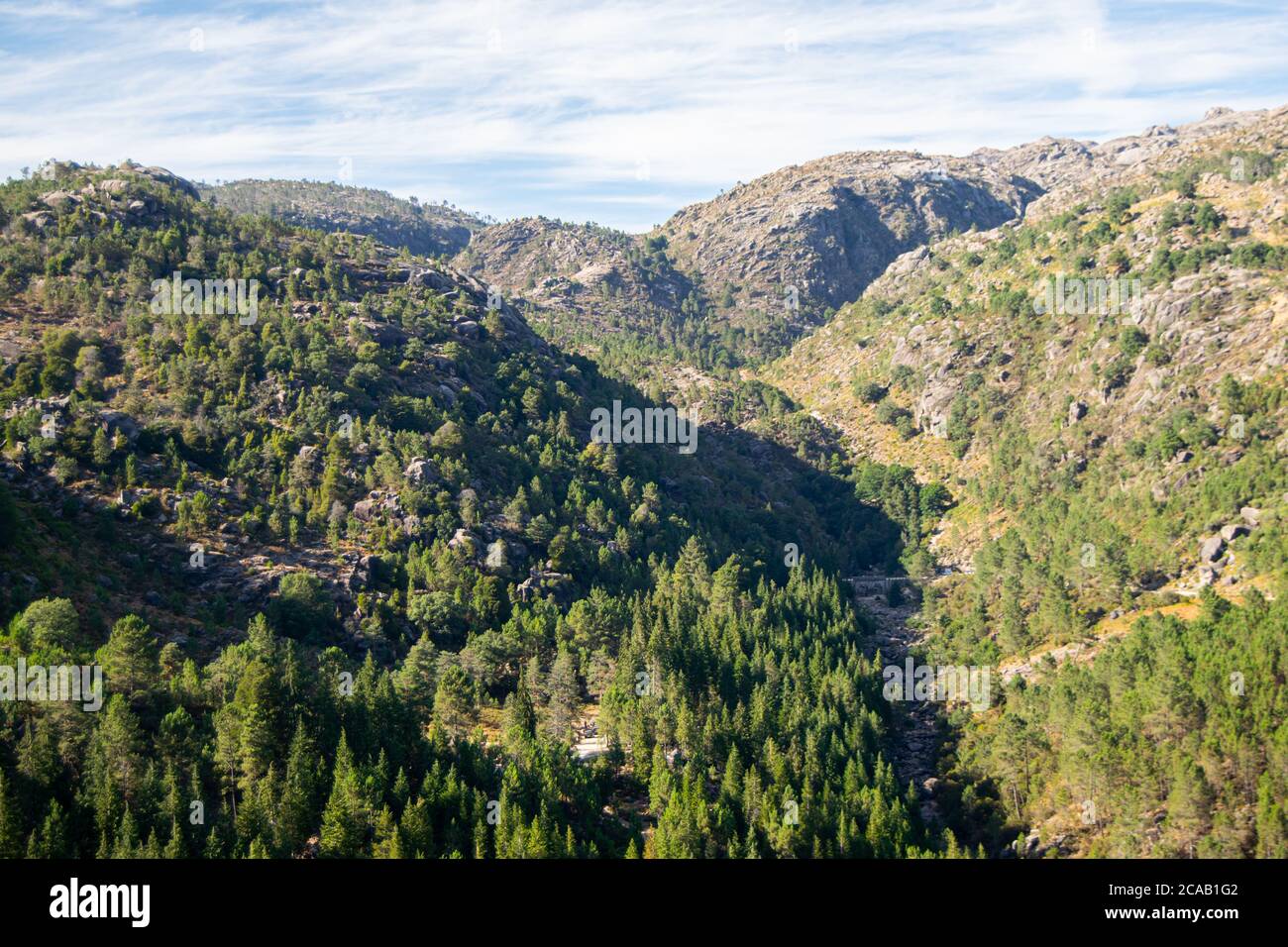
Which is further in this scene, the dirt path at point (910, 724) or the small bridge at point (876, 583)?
the small bridge at point (876, 583)

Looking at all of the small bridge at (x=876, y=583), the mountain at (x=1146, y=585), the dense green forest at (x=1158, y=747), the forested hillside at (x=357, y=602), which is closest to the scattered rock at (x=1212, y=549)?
the mountain at (x=1146, y=585)

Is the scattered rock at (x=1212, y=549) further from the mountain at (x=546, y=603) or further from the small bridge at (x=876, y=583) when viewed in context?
the small bridge at (x=876, y=583)

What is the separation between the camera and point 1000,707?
122625 mm

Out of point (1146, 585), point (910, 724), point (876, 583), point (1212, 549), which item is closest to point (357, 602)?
point (910, 724)

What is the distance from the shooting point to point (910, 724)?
128 metres

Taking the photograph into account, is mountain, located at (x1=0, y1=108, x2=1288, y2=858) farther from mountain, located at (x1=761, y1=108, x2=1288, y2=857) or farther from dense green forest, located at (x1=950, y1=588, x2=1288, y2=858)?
mountain, located at (x1=761, y1=108, x2=1288, y2=857)

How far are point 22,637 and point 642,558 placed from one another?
315 ft

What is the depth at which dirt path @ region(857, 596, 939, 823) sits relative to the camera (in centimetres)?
11219

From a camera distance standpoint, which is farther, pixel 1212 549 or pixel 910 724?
pixel 1212 549

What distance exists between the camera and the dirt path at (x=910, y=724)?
112 metres

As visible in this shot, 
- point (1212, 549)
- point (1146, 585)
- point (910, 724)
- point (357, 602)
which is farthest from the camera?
point (1146, 585)

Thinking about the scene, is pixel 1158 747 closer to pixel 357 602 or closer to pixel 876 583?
pixel 876 583

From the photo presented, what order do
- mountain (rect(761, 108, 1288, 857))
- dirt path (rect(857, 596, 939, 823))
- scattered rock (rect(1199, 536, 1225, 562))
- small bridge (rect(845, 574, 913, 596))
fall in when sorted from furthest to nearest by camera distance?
small bridge (rect(845, 574, 913, 596)), scattered rock (rect(1199, 536, 1225, 562)), dirt path (rect(857, 596, 939, 823)), mountain (rect(761, 108, 1288, 857))

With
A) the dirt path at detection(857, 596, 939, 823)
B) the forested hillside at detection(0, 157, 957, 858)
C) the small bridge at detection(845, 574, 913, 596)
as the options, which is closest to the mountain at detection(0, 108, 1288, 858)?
the forested hillside at detection(0, 157, 957, 858)
